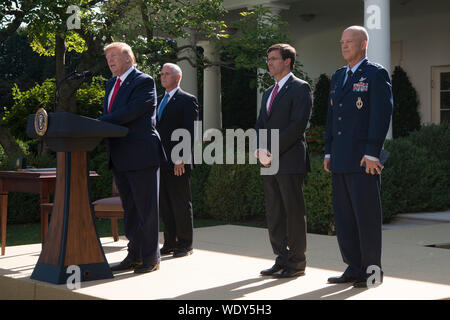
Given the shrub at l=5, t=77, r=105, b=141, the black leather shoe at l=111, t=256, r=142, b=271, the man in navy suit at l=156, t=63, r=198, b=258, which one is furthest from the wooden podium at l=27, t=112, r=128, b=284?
the shrub at l=5, t=77, r=105, b=141

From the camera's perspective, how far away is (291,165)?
554 centimetres

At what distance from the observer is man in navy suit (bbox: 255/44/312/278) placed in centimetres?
552

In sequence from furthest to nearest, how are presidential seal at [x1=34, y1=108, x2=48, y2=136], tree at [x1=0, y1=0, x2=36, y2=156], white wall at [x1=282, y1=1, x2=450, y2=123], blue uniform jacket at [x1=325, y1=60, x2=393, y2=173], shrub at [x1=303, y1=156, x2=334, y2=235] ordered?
white wall at [x1=282, y1=1, x2=450, y2=123] < tree at [x1=0, y1=0, x2=36, y2=156] < shrub at [x1=303, y1=156, x2=334, y2=235] < presidential seal at [x1=34, y1=108, x2=48, y2=136] < blue uniform jacket at [x1=325, y1=60, x2=393, y2=173]

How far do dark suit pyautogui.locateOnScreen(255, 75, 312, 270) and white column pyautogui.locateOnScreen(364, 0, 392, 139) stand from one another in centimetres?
585

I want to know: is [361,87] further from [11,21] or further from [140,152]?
[11,21]

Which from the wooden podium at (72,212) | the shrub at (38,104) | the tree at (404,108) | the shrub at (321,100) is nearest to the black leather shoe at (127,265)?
the wooden podium at (72,212)

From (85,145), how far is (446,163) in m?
6.76

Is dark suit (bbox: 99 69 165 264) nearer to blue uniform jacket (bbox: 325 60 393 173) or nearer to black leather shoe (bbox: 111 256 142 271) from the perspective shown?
black leather shoe (bbox: 111 256 142 271)

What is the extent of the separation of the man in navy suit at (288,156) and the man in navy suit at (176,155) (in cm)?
136

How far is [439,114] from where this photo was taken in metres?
15.8

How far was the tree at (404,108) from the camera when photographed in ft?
52.4

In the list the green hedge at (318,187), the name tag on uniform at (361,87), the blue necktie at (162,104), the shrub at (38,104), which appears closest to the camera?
the name tag on uniform at (361,87)

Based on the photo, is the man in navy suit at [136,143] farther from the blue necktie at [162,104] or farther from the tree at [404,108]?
the tree at [404,108]

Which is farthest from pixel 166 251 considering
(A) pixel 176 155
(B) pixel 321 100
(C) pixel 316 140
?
(B) pixel 321 100
